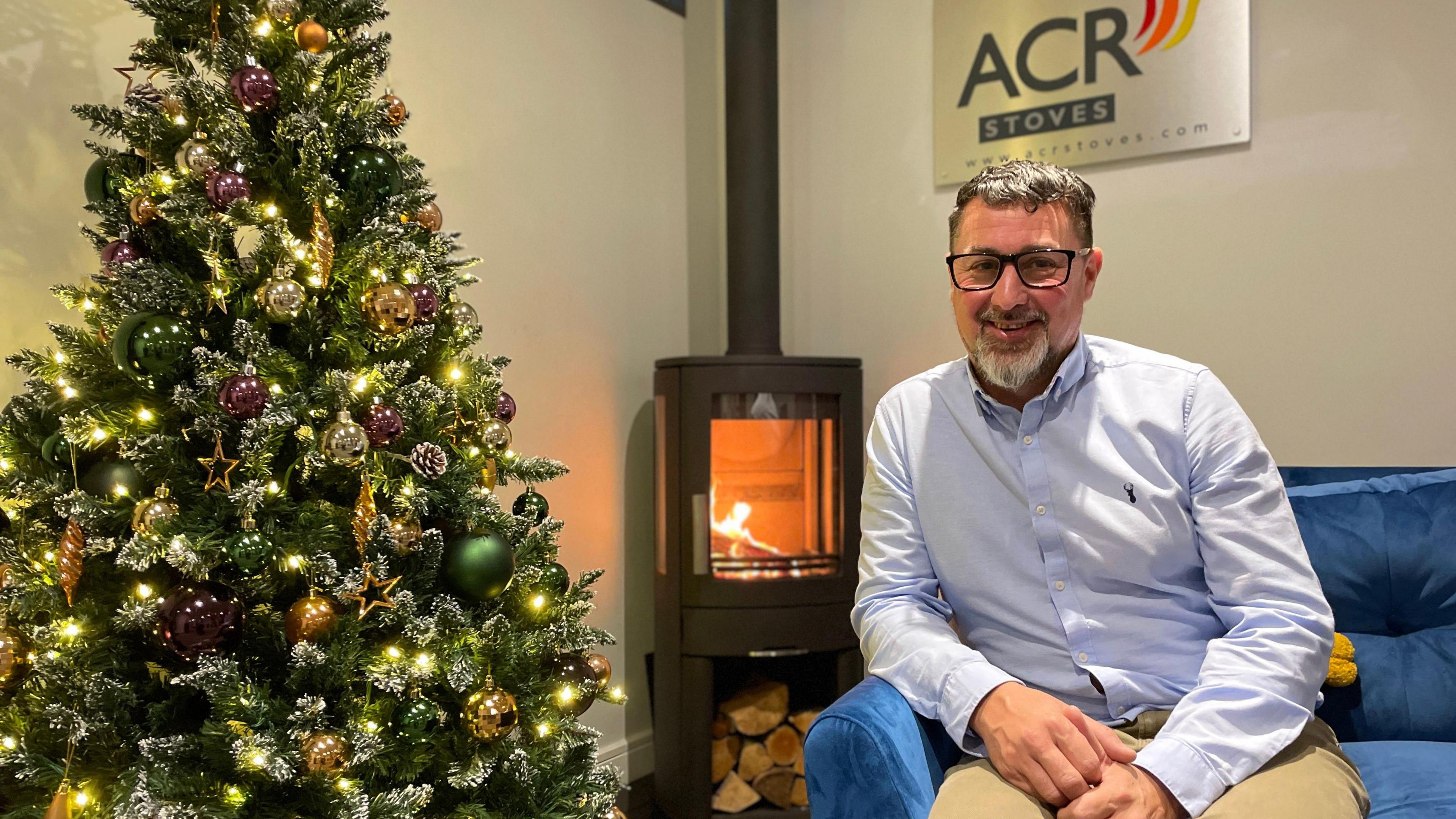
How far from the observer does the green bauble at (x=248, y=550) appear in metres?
1.29

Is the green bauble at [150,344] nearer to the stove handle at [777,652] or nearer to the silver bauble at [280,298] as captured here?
the silver bauble at [280,298]

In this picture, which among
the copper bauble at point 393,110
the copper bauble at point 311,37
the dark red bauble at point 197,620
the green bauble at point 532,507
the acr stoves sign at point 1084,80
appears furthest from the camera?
the acr stoves sign at point 1084,80

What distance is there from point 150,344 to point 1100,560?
4.62 ft

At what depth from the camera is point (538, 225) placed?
105 inches

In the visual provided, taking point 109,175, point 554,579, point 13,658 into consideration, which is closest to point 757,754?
point 554,579

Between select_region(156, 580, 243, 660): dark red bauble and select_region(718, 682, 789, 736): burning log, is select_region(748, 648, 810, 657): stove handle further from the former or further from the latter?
select_region(156, 580, 243, 660): dark red bauble

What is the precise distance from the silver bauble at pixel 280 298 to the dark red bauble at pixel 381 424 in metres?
0.17

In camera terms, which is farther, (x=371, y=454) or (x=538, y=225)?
(x=538, y=225)

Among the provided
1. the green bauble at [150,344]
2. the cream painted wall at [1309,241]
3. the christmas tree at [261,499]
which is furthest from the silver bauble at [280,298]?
the cream painted wall at [1309,241]

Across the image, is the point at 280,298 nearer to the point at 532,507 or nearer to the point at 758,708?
the point at 532,507

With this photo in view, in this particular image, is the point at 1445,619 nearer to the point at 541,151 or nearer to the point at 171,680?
the point at 171,680

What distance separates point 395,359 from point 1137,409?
1179 mm

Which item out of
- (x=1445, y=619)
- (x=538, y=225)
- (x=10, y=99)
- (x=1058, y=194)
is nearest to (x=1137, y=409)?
(x=1058, y=194)

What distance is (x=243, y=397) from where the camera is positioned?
4.32ft
